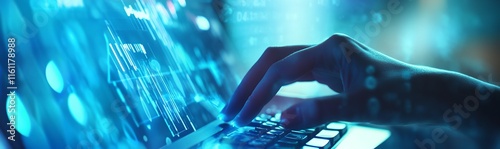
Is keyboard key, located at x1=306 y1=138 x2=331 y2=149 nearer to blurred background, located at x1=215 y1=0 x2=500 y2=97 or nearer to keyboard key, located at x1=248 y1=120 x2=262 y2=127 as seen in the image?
keyboard key, located at x1=248 y1=120 x2=262 y2=127

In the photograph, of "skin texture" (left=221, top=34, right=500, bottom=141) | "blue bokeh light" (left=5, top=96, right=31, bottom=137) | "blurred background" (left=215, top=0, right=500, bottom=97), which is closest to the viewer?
"blue bokeh light" (left=5, top=96, right=31, bottom=137)

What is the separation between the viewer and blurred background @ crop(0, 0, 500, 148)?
1.34 ft

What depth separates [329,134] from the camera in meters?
0.56

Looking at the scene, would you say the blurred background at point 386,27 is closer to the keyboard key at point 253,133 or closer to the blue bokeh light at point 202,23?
the blue bokeh light at point 202,23

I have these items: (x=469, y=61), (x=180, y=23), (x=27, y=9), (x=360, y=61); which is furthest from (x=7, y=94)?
(x=469, y=61)

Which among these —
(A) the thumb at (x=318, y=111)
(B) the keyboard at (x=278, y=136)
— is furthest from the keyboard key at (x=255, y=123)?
(A) the thumb at (x=318, y=111)

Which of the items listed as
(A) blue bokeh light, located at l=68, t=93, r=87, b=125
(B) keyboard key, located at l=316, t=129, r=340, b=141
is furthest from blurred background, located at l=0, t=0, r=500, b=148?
(B) keyboard key, located at l=316, t=129, r=340, b=141

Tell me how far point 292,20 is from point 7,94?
505 mm

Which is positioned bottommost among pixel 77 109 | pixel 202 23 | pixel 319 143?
pixel 319 143

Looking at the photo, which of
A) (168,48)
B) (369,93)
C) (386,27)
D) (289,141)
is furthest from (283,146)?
(386,27)

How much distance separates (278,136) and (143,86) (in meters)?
0.18

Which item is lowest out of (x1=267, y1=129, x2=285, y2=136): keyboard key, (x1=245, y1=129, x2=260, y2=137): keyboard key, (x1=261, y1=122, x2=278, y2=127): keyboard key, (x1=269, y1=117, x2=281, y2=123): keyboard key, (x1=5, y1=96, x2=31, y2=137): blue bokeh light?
(x1=267, y1=129, x2=285, y2=136): keyboard key

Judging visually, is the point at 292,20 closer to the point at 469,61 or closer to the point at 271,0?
the point at 271,0

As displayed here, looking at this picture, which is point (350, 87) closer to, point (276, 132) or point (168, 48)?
point (276, 132)
